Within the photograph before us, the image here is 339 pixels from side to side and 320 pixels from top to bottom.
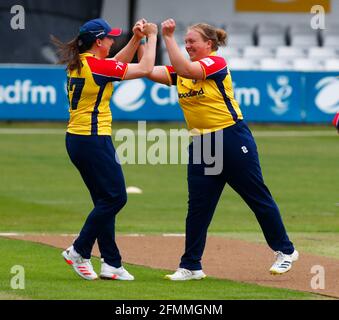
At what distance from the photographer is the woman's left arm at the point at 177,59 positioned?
9.90 metres

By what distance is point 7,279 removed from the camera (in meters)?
10.1

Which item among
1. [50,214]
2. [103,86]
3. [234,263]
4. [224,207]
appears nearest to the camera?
[103,86]

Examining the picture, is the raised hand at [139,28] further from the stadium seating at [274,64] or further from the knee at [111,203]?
the stadium seating at [274,64]

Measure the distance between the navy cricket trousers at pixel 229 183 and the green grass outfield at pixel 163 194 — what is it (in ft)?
1.73

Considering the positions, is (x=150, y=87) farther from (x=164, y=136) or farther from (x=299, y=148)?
(x=299, y=148)

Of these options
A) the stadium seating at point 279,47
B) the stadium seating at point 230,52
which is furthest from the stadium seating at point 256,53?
the stadium seating at point 230,52

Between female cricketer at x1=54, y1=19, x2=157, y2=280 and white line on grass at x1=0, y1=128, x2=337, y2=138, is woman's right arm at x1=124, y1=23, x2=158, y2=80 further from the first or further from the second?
white line on grass at x1=0, y1=128, x2=337, y2=138

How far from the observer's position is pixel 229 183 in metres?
10.4

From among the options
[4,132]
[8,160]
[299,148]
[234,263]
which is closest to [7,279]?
[234,263]

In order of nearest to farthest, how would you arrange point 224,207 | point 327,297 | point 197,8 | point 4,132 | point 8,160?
point 327,297 → point 224,207 → point 8,160 → point 4,132 → point 197,8

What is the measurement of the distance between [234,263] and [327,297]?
2.17 meters

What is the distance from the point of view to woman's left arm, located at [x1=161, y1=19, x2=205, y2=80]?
32.5ft

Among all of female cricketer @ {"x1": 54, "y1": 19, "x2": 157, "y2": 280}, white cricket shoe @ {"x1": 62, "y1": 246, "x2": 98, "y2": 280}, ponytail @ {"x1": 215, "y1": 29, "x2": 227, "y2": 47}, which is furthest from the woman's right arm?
white cricket shoe @ {"x1": 62, "y1": 246, "x2": 98, "y2": 280}

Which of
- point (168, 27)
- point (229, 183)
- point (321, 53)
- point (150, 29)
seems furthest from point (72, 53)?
point (321, 53)
